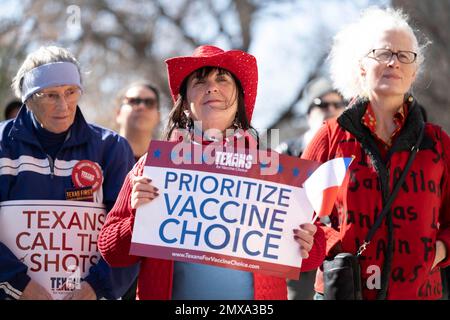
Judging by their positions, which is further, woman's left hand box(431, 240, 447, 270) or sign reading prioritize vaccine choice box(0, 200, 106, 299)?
sign reading prioritize vaccine choice box(0, 200, 106, 299)

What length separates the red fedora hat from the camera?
416cm

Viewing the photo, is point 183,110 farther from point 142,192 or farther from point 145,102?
point 145,102

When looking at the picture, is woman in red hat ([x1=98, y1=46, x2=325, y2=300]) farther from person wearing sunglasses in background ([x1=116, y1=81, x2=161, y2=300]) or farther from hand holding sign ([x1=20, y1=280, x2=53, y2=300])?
person wearing sunglasses in background ([x1=116, y1=81, x2=161, y2=300])

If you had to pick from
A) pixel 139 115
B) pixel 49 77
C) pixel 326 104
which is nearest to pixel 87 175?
pixel 49 77

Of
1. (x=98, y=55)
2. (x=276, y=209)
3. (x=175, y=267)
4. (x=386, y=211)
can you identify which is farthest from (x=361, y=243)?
(x=98, y=55)

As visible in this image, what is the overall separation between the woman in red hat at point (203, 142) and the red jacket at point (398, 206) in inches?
17.8

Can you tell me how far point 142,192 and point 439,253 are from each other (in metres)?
1.52

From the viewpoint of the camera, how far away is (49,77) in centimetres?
475

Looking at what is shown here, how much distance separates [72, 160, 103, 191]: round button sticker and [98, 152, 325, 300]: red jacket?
1.93ft

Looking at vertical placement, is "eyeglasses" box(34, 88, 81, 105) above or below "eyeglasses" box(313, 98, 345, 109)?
below

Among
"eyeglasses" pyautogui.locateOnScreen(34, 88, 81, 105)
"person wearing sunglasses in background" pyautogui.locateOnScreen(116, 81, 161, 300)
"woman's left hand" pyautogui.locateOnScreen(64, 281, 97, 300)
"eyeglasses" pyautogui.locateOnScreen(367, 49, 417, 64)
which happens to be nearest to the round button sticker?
"eyeglasses" pyautogui.locateOnScreen(34, 88, 81, 105)

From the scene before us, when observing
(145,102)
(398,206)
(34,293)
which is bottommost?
(34,293)

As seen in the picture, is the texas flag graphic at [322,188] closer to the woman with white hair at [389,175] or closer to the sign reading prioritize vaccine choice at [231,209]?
the sign reading prioritize vaccine choice at [231,209]
